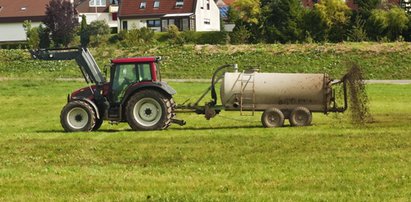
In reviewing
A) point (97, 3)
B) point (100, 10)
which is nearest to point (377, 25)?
point (100, 10)

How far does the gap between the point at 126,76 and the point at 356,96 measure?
609 cm

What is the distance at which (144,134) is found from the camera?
18.3 m

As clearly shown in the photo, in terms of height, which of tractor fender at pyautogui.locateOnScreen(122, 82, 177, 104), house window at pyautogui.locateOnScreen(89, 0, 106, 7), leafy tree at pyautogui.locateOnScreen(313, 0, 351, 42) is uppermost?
house window at pyautogui.locateOnScreen(89, 0, 106, 7)

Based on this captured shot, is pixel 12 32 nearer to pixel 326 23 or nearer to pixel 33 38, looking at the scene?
pixel 33 38

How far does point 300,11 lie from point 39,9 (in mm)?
36685

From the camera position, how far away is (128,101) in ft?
65.2

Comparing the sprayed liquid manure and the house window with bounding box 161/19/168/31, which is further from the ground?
the house window with bounding box 161/19/168/31

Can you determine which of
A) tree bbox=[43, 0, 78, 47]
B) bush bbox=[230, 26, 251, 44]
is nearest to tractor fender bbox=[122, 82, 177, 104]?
bush bbox=[230, 26, 251, 44]

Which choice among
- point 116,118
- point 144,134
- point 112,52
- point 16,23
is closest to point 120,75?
point 116,118

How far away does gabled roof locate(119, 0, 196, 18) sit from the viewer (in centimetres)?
8288

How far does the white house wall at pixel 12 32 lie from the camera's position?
85.8m

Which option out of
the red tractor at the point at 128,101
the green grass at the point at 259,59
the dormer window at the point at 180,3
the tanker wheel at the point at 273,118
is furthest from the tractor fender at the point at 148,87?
the dormer window at the point at 180,3

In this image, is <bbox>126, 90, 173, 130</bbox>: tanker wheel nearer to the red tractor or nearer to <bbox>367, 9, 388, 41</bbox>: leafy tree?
the red tractor

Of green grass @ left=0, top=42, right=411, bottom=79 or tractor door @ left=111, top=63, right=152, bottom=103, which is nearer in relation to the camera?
tractor door @ left=111, top=63, right=152, bottom=103
